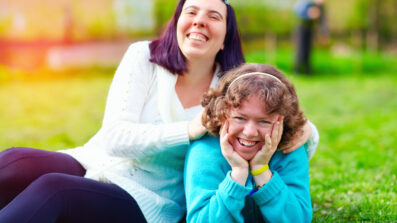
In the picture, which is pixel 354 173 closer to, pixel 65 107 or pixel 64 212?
pixel 64 212

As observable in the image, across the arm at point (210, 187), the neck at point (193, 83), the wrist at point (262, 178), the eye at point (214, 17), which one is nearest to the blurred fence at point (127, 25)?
the neck at point (193, 83)

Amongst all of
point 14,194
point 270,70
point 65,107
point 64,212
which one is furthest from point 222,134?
point 65,107

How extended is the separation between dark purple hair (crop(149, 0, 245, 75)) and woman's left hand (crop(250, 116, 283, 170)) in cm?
76

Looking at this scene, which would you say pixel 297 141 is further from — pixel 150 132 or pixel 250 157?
pixel 150 132

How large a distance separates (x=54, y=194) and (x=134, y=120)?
0.65 meters

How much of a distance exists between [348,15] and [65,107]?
36.9 feet

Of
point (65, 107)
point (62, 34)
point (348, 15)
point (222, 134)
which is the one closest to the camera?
point (222, 134)

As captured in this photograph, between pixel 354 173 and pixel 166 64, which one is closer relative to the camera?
pixel 166 64

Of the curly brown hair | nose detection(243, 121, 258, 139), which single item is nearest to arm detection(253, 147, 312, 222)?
the curly brown hair

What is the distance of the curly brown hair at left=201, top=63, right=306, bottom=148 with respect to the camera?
6.98ft

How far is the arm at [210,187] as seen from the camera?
2057 millimetres

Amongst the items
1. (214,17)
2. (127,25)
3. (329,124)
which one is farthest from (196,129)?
(127,25)

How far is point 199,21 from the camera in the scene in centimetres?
263

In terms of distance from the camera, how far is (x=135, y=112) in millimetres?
2668
